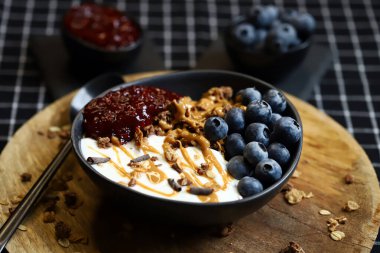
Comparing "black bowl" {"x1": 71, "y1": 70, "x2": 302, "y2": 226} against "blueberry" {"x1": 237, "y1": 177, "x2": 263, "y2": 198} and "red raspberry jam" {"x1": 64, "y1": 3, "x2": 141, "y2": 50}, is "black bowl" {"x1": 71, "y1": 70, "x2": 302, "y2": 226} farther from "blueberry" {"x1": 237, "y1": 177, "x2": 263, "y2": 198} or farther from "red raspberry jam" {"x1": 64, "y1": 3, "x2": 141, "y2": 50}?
"red raspberry jam" {"x1": 64, "y1": 3, "x2": 141, "y2": 50}

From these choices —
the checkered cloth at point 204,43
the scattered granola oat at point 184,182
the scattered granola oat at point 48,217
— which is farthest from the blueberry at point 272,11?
the scattered granola oat at point 48,217

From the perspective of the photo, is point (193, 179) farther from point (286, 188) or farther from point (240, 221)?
point (286, 188)

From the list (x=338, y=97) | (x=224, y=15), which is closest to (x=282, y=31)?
(x=338, y=97)

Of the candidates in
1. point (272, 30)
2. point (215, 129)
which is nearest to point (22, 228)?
point (215, 129)

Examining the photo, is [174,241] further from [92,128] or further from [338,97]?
[338,97]

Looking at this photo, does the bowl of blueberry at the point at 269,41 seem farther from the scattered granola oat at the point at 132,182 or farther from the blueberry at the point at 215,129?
the scattered granola oat at the point at 132,182

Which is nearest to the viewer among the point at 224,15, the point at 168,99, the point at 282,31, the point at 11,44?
the point at 168,99
